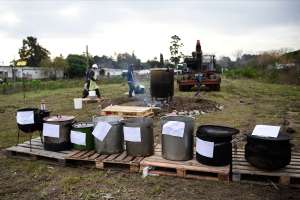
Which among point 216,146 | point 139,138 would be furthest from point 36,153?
point 216,146

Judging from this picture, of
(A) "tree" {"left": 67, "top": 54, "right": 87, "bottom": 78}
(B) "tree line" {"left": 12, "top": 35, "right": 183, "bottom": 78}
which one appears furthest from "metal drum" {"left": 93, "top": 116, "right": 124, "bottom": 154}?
(A) "tree" {"left": 67, "top": 54, "right": 87, "bottom": 78}

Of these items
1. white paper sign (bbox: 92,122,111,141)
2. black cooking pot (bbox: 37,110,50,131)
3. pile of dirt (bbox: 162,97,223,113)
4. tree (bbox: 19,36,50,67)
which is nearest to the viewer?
white paper sign (bbox: 92,122,111,141)

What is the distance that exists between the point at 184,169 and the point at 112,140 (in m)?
1.35

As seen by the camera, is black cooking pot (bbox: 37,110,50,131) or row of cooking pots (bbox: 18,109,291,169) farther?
black cooking pot (bbox: 37,110,50,131)

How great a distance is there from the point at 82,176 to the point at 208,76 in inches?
544

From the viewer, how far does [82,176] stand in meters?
4.64

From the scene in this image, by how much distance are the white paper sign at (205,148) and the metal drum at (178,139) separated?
0.76 feet

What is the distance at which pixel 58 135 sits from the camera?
5.28 meters

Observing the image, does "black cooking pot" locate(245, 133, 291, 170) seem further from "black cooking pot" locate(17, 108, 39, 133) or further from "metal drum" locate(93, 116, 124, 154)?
"black cooking pot" locate(17, 108, 39, 133)

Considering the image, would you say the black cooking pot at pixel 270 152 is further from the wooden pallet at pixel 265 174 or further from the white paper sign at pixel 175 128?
the white paper sign at pixel 175 128

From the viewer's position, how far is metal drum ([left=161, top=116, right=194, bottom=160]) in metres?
4.55

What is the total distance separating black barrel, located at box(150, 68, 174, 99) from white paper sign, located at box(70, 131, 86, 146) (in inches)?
210

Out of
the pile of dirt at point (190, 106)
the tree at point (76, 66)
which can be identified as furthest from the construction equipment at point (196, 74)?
the tree at point (76, 66)

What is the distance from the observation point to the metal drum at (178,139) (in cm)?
455
